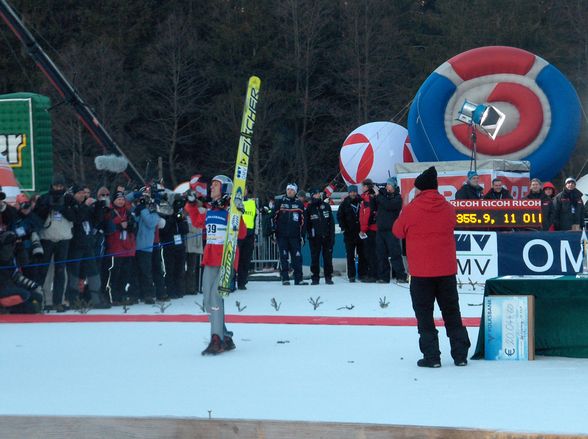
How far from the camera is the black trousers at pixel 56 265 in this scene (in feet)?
47.8

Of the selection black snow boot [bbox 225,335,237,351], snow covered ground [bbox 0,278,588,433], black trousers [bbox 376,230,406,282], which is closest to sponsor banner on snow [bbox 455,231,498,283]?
black trousers [bbox 376,230,406,282]

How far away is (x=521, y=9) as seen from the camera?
154 ft

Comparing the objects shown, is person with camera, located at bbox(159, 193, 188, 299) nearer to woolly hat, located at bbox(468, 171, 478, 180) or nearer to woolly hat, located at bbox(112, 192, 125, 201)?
woolly hat, located at bbox(112, 192, 125, 201)

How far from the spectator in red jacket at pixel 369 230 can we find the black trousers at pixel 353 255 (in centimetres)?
12

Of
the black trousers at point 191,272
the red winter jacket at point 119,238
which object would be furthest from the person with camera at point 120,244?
the black trousers at point 191,272

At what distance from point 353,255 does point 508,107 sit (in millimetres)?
6885

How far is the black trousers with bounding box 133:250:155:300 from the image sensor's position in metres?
15.6

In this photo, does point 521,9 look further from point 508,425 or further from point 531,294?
point 508,425

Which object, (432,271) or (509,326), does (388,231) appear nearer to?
(509,326)

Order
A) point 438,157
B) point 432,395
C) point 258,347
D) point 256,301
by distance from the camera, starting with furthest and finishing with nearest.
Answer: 1. point 438,157
2. point 256,301
3. point 258,347
4. point 432,395

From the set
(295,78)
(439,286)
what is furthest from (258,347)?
(295,78)

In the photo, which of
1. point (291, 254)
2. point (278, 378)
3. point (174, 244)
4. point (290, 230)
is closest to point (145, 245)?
point (174, 244)

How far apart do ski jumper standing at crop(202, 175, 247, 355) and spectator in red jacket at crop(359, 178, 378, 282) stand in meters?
8.39

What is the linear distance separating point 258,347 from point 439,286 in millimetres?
2303
